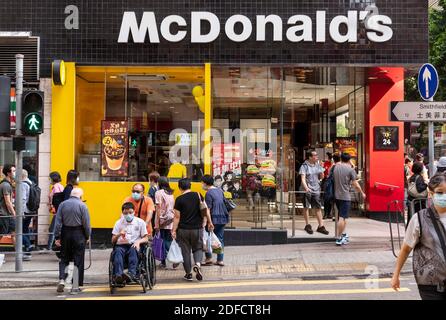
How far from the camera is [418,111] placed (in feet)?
33.3

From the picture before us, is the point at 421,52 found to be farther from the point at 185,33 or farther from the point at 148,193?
the point at 148,193

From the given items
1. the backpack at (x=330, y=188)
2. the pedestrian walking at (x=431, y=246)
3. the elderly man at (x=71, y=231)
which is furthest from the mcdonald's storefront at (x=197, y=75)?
the pedestrian walking at (x=431, y=246)

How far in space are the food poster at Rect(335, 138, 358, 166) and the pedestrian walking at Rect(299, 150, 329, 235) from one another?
343 cm

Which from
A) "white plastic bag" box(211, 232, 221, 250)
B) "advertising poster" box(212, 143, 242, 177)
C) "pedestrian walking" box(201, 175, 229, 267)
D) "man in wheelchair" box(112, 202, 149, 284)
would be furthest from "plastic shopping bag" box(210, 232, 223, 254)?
"advertising poster" box(212, 143, 242, 177)

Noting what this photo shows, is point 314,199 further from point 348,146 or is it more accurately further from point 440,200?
point 440,200

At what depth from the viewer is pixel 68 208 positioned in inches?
369

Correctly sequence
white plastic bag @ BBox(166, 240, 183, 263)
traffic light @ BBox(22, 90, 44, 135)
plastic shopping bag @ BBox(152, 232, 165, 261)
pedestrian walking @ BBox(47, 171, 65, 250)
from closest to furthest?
white plastic bag @ BBox(166, 240, 183, 263), plastic shopping bag @ BBox(152, 232, 165, 261), traffic light @ BBox(22, 90, 44, 135), pedestrian walking @ BBox(47, 171, 65, 250)

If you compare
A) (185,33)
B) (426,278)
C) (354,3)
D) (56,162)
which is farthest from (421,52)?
(426,278)

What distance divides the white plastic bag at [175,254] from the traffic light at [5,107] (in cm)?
385

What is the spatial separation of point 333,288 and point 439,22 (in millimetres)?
22767

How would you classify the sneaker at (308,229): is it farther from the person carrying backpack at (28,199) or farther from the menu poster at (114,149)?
the person carrying backpack at (28,199)

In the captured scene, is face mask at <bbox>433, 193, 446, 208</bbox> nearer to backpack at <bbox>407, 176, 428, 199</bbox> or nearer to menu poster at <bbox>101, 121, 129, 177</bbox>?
backpack at <bbox>407, 176, 428, 199</bbox>

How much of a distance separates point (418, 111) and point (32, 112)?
699cm

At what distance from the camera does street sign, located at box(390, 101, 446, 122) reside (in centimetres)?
1009
